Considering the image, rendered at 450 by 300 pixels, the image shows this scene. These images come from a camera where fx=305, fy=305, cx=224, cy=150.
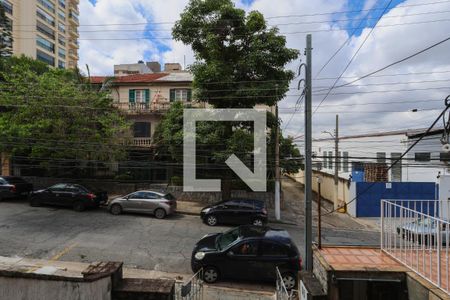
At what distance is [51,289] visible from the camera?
4.03 metres

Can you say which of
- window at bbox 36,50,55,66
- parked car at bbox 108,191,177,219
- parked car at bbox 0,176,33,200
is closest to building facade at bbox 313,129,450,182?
parked car at bbox 108,191,177,219

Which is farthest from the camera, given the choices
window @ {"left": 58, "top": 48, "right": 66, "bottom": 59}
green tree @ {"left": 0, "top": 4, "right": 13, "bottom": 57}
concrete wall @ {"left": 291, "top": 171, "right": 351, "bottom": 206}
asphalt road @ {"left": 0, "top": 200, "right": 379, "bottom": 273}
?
window @ {"left": 58, "top": 48, "right": 66, "bottom": 59}

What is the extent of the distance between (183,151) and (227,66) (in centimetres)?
565

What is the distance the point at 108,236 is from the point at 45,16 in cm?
4973

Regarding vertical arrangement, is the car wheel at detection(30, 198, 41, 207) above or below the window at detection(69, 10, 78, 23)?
below

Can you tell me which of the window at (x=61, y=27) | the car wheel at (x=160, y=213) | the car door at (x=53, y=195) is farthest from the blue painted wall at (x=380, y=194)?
the window at (x=61, y=27)

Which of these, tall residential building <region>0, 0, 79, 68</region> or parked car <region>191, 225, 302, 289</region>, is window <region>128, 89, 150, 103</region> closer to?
parked car <region>191, 225, 302, 289</region>

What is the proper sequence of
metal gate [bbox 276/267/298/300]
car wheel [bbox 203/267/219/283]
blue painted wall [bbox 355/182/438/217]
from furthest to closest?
blue painted wall [bbox 355/182/438/217] → car wheel [bbox 203/267/219/283] → metal gate [bbox 276/267/298/300]

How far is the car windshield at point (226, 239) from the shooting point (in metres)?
9.73

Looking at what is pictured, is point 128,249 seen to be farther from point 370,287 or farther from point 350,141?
point 350,141

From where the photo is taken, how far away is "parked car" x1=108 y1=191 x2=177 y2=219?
1672cm

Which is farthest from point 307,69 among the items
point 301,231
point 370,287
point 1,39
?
point 1,39

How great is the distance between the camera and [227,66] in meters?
17.2

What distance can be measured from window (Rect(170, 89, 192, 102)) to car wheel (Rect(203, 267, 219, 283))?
1925 cm
